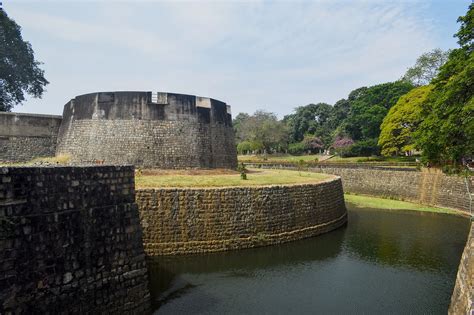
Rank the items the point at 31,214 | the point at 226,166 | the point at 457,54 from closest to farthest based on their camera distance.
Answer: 1. the point at 31,214
2. the point at 457,54
3. the point at 226,166

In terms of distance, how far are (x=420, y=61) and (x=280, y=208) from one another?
35379 mm

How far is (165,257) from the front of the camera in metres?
11.0

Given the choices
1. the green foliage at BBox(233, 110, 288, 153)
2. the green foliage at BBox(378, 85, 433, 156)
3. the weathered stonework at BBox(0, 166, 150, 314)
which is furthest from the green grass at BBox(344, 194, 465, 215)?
the green foliage at BBox(233, 110, 288, 153)

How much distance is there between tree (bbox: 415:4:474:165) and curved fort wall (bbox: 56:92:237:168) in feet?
33.8

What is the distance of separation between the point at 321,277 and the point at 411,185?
16.7m

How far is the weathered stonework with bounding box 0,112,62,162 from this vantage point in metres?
16.3

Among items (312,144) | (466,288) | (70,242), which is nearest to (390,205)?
(466,288)

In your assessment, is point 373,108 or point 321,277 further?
point 373,108

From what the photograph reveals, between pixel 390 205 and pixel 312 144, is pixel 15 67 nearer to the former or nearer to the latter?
pixel 390 205

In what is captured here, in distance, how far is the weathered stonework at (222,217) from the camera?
1124cm

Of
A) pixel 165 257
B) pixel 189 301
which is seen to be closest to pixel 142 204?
pixel 165 257

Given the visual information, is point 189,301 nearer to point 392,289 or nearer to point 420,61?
point 392,289

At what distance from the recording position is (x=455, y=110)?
411 inches

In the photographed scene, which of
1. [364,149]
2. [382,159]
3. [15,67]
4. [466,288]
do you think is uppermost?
[15,67]
